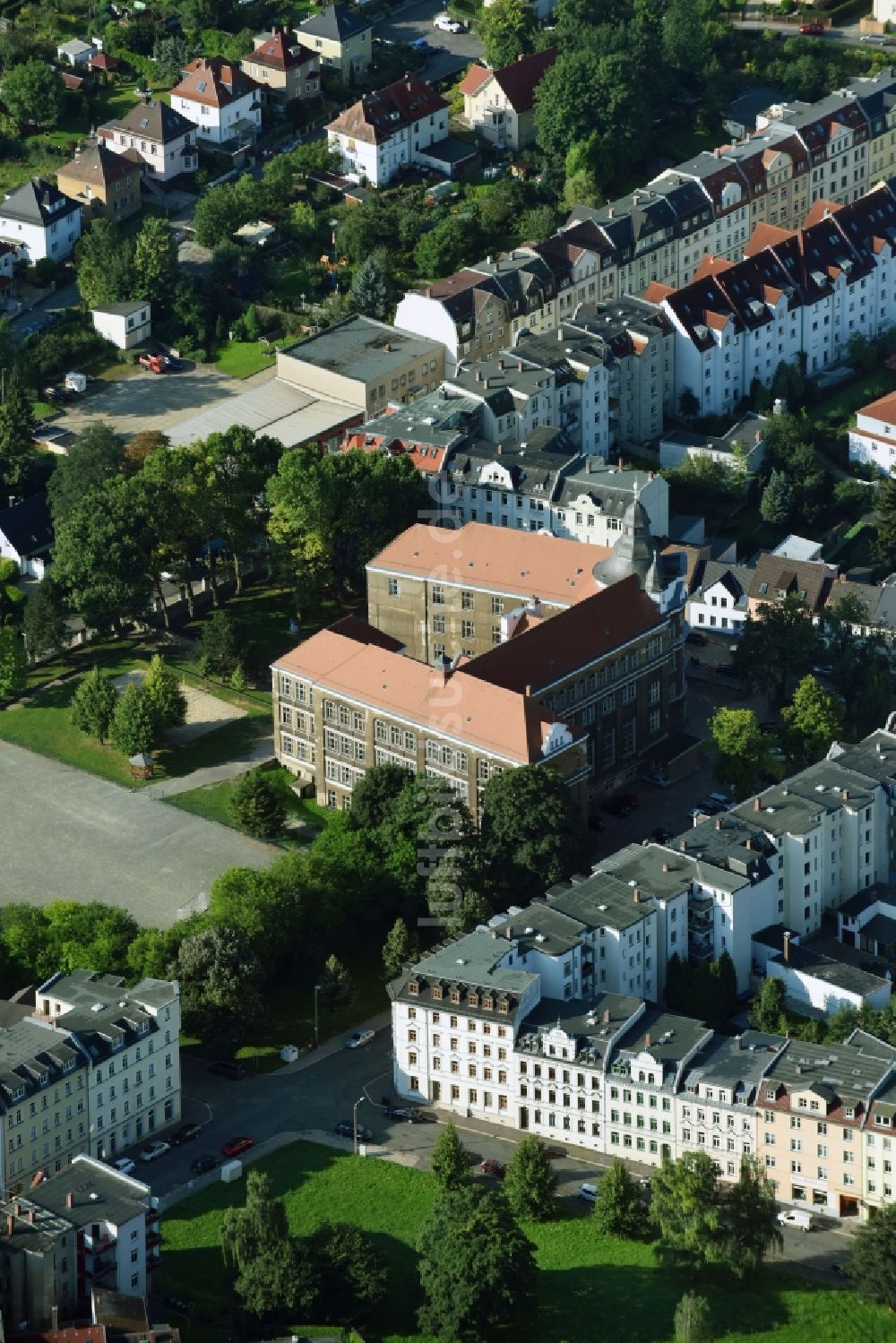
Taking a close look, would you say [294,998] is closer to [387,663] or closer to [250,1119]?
[250,1119]

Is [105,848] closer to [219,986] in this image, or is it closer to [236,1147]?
[219,986]

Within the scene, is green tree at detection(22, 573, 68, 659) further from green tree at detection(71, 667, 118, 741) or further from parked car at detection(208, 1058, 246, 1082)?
parked car at detection(208, 1058, 246, 1082)

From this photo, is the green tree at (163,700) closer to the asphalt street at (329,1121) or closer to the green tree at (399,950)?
the green tree at (399,950)

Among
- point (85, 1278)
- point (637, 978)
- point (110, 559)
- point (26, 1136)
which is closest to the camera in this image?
point (85, 1278)

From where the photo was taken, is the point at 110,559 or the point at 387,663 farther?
the point at 110,559

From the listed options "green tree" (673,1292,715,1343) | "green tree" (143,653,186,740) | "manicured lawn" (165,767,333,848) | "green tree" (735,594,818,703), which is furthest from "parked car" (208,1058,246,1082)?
"green tree" (735,594,818,703)

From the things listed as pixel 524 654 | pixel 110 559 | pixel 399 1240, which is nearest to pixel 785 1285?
pixel 399 1240

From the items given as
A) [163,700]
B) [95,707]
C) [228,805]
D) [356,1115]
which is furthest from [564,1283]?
[95,707]

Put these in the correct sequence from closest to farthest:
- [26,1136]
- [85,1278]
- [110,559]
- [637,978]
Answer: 1. [85,1278]
2. [26,1136]
3. [637,978]
4. [110,559]
